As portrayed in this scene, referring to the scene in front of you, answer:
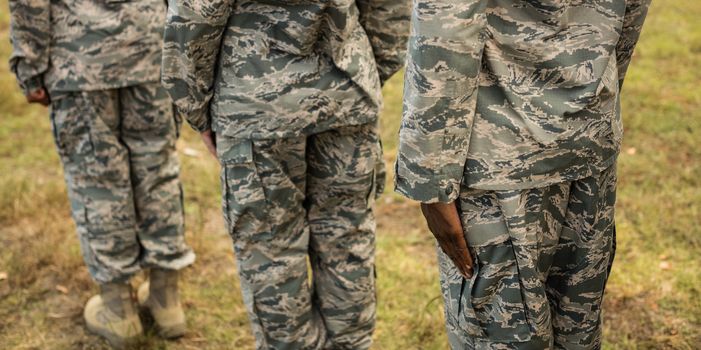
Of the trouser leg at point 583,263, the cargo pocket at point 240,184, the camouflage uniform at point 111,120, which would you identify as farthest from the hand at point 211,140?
the trouser leg at point 583,263

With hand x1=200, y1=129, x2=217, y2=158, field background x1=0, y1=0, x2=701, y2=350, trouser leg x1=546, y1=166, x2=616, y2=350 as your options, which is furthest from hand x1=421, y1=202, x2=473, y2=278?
field background x1=0, y1=0, x2=701, y2=350

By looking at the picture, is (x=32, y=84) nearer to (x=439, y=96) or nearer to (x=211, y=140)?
(x=211, y=140)

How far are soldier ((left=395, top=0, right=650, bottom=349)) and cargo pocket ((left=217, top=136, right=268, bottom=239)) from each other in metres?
0.76

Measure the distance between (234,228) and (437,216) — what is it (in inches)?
37.7

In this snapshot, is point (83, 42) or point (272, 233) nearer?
point (272, 233)

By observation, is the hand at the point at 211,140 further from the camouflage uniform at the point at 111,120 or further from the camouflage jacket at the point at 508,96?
the camouflage jacket at the point at 508,96

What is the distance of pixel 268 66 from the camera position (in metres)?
2.71

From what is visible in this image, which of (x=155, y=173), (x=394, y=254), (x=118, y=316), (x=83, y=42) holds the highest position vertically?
(x=83, y=42)

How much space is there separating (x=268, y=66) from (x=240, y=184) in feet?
1.35

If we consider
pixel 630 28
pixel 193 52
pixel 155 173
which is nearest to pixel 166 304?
pixel 155 173

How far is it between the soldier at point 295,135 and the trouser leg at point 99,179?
0.61 meters

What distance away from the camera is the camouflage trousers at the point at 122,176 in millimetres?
3381

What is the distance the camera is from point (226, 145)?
2826mm

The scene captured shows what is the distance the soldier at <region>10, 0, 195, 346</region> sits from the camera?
10.7ft
